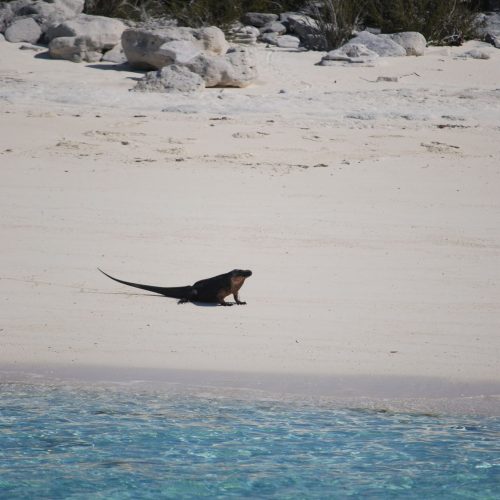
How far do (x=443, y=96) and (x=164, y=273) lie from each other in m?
6.11

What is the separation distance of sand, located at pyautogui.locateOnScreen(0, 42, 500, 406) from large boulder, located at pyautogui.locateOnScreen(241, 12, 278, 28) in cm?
519

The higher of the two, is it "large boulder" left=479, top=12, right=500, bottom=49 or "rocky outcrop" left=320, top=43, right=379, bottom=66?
"large boulder" left=479, top=12, right=500, bottom=49

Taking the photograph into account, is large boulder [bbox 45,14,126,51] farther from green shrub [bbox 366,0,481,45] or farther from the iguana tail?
the iguana tail

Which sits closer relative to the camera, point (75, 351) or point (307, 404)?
point (307, 404)

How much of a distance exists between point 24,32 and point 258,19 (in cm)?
484

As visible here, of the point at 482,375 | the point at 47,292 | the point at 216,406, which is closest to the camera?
the point at 216,406

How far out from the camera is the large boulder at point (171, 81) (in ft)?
37.9

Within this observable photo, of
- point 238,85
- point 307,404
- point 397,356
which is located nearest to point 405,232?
point 397,356

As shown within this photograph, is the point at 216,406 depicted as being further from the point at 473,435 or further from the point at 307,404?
the point at 473,435

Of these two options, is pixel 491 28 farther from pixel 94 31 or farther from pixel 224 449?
pixel 224 449

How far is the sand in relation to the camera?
16.6 ft

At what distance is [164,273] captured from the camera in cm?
639

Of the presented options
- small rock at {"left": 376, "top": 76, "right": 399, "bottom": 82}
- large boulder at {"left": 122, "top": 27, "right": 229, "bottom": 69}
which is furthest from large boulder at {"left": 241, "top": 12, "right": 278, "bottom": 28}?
small rock at {"left": 376, "top": 76, "right": 399, "bottom": 82}

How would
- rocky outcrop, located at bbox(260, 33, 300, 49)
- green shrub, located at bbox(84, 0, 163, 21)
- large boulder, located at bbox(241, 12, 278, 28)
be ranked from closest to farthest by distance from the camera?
rocky outcrop, located at bbox(260, 33, 300, 49)
green shrub, located at bbox(84, 0, 163, 21)
large boulder, located at bbox(241, 12, 278, 28)
